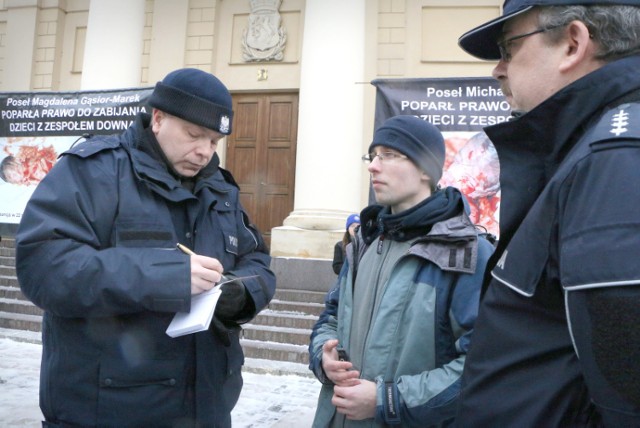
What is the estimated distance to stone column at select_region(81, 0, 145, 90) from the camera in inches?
Result: 359

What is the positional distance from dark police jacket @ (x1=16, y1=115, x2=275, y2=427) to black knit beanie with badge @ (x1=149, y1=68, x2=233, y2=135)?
5.9 inches

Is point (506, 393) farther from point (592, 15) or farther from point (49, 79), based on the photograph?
point (49, 79)

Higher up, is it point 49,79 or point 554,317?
point 49,79

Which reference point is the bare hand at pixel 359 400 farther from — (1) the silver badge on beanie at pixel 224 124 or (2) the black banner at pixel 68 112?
(2) the black banner at pixel 68 112

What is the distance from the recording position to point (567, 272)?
0.87 metres

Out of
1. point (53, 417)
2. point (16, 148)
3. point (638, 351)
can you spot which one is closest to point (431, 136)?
point (638, 351)

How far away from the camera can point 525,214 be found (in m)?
1.13

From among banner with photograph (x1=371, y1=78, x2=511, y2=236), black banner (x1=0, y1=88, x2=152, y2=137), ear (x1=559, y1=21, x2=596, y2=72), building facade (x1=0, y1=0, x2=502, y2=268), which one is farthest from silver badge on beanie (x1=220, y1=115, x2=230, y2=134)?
building facade (x1=0, y1=0, x2=502, y2=268)

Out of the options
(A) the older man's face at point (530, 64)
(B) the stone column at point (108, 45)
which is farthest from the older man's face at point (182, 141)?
(B) the stone column at point (108, 45)

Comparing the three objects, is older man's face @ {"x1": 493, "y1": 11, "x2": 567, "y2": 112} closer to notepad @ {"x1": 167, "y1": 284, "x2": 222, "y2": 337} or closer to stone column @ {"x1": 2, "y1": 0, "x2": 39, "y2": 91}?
notepad @ {"x1": 167, "y1": 284, "x2": 222, "y2": 337}

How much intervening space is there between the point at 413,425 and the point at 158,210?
43.1 inches

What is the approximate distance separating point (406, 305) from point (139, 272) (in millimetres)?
897

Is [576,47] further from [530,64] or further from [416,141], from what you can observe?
[416,141]

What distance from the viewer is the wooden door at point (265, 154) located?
9.54 meters
